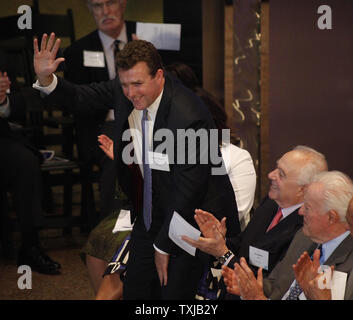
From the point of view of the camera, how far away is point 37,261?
4.33 m

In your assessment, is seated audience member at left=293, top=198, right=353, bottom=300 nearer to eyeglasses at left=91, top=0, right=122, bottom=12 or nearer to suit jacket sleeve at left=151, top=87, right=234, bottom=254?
suit jacket sleeve at left=151, top=87, right=234, bottom=254

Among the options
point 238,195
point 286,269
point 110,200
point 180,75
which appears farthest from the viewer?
point 110,200

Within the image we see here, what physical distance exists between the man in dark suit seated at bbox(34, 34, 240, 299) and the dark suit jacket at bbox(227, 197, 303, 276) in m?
0.06

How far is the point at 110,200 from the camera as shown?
13.7ft

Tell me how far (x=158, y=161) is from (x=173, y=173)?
0.26 ft

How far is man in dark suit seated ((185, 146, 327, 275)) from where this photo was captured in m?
2.66

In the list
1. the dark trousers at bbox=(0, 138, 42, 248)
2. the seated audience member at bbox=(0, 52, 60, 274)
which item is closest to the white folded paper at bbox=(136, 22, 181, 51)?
the seated audience member at bbox=(0, 52, 60, 274)

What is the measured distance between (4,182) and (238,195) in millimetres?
1955

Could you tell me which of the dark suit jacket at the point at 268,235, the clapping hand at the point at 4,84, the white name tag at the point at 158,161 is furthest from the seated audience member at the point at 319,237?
the clapping hand at the point at 4,84

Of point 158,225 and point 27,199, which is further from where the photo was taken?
point 27,199

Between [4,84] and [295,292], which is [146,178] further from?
[4,84]

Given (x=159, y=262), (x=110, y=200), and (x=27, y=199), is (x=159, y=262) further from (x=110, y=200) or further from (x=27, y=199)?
(x=27, y=199)
